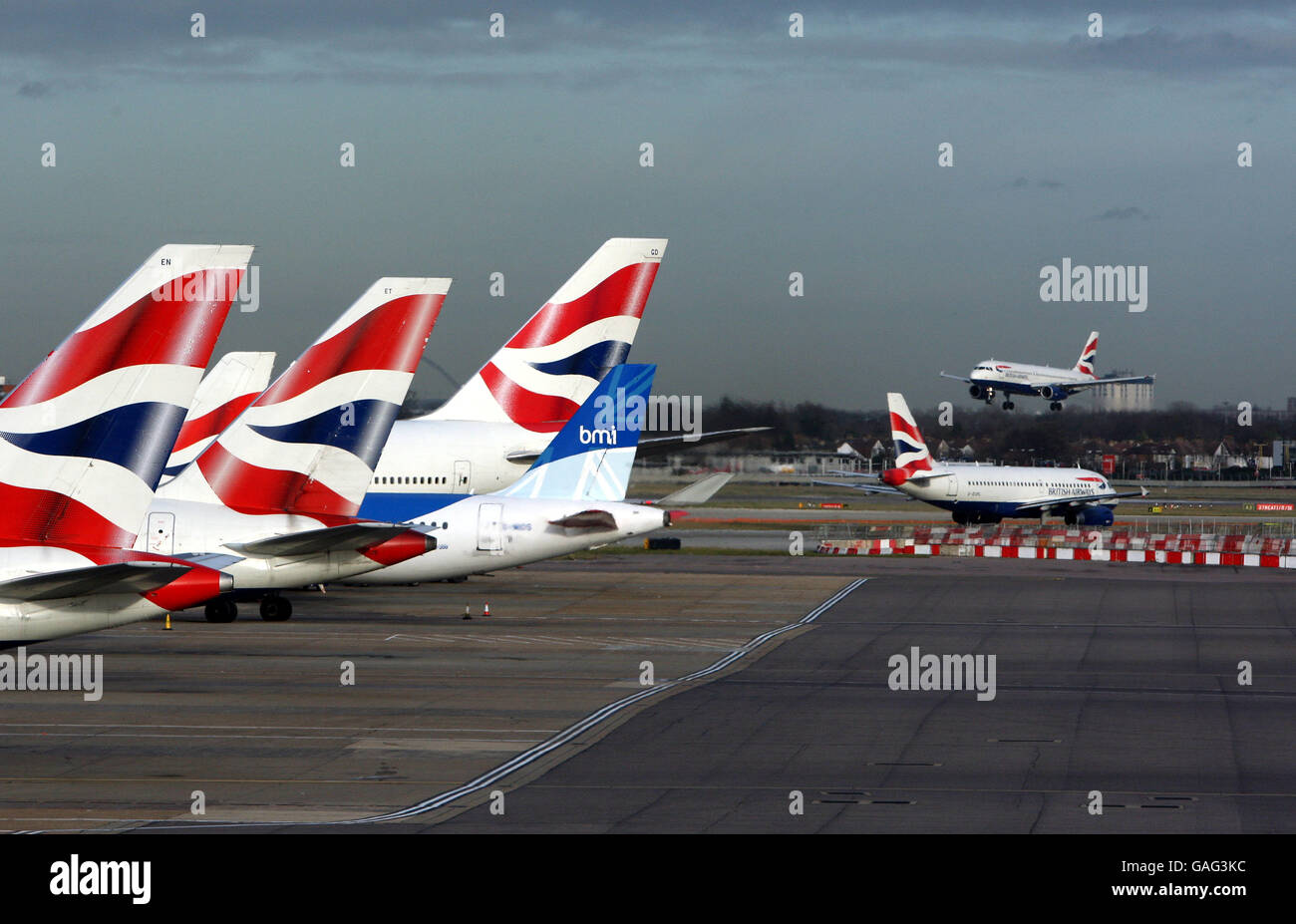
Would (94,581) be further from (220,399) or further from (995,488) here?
(995,488)

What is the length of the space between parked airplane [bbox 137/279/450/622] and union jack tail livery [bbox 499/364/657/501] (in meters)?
9.85

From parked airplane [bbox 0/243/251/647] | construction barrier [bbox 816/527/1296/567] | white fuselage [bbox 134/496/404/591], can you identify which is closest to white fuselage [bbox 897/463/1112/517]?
construction barrier [bbox 816/527/1296/567]

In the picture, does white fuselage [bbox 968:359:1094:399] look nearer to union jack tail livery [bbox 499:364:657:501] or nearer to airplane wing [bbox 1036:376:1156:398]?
airplane wing [bbox 1036:376:1156:398]

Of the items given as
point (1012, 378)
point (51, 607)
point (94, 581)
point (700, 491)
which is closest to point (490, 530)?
point (700, 491)

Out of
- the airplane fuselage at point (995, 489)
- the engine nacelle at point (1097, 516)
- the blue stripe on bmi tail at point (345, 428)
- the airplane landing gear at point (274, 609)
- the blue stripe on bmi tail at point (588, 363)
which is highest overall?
the blue stripe on bmi tail at point (588, 363)

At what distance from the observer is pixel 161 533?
32.2 m

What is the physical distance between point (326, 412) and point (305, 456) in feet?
3.48

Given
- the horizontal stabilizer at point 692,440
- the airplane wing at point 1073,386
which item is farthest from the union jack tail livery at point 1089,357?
the horizontal stabilizer at point 692,440

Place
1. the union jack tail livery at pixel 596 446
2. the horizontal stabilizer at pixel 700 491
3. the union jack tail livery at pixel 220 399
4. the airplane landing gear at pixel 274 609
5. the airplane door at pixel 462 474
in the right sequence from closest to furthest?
the airplane landing gear at pixel 274 609 < the horizontal stabilizer at pixel 700 491 < the union jack tail livery at pixel 596 446 < the union jack tail livery at pixel 220 399 < the airplane door at pixel 462 474

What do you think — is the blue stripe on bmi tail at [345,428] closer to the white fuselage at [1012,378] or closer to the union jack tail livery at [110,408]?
the union jack tail livery at [110,408]

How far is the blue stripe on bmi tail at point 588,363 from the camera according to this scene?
163ft

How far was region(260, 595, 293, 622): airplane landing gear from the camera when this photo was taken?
38750 millimetres
